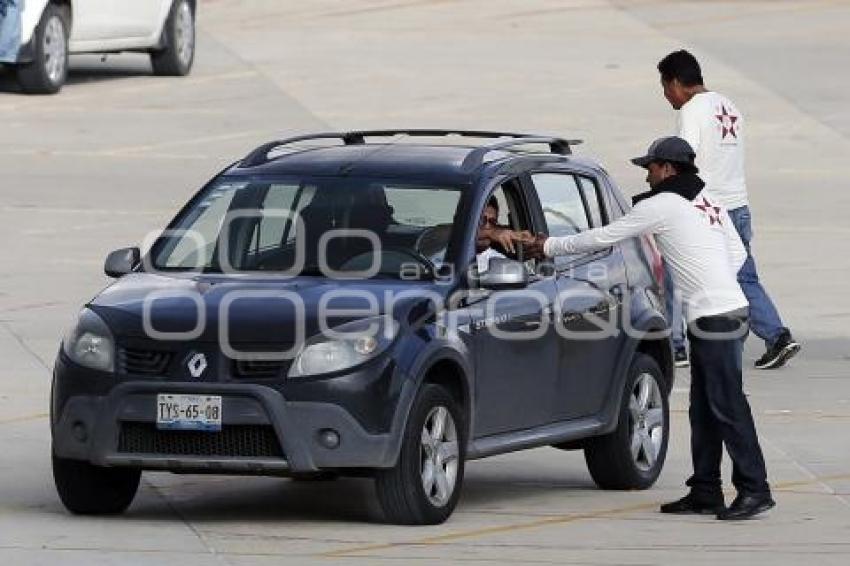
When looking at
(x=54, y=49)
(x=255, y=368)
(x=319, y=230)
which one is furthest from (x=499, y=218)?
(x=54, y=49)

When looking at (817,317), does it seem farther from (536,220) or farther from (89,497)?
(89,497)

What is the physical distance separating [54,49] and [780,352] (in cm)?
1200

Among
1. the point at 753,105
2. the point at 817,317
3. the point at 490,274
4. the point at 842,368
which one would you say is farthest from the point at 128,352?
the point at 753,105

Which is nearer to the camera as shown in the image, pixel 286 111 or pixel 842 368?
pixel 842 368

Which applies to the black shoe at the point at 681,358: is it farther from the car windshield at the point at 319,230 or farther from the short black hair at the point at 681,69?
the car windshield at the point at 319,230

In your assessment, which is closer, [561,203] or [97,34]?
[561,203]

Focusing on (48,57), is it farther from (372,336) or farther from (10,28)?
(372,336)

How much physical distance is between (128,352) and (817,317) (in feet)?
27.2

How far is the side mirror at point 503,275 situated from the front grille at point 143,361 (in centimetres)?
141

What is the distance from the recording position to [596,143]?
86.4ft

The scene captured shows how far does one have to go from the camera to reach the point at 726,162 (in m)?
16.6

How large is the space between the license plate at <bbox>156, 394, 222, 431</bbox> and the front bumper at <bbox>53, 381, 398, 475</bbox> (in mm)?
25

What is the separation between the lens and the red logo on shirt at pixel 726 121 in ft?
53.7

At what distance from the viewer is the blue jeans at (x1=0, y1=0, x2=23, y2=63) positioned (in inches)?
1037
